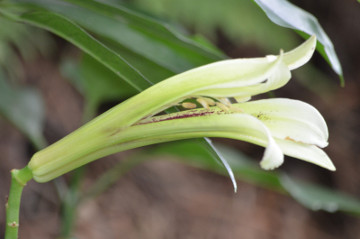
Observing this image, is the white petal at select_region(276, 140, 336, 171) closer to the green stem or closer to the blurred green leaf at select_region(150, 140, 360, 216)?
the green stem

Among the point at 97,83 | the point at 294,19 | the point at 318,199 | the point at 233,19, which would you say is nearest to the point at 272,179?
the point at 318,199

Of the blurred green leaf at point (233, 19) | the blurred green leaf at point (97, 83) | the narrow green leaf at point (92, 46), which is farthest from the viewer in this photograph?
the blurred green leaf at point (233, 19)

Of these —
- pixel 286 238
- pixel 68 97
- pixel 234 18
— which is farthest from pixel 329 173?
pixel 68 97

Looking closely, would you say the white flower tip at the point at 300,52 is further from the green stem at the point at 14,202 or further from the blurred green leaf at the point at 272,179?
the blurred green leaf at the point at 272,179

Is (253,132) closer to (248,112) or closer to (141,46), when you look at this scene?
(248,112)

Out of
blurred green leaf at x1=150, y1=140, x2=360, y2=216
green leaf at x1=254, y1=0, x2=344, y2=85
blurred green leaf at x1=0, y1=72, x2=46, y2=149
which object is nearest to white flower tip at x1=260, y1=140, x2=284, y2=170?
green leaf at x1=254, y1=0, x2=344, y2=85

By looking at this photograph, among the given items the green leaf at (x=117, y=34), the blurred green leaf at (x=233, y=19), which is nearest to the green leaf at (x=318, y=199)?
the green leaf at (x=117, y=34)
